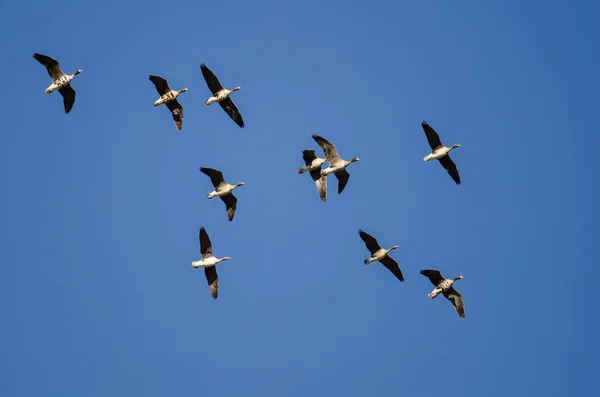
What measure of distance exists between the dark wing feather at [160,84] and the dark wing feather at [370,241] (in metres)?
13.3

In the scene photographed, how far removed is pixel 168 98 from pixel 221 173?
16.8 feet

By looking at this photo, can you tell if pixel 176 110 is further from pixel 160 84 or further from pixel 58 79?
pixel 58 79

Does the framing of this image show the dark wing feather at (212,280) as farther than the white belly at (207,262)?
Yes

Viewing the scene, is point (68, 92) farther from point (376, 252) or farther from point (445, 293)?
point (445, 293)

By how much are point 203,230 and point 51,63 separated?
12.1 meters

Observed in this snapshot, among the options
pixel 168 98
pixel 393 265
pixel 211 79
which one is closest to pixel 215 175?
pixel 168 98

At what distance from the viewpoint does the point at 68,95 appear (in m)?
49.5

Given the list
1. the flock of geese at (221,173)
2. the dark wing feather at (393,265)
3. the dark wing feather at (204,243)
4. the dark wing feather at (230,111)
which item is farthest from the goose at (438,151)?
the dark wing feather at (204,243)

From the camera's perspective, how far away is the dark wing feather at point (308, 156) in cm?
5122

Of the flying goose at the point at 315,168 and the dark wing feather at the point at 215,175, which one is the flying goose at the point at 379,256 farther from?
the dark wing feather at the point at 215,175

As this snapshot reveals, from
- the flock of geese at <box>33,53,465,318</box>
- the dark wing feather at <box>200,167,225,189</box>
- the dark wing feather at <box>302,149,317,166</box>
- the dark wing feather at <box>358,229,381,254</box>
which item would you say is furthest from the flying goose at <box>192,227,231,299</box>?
the dark wing feather at <box>358,229,381,254</box>

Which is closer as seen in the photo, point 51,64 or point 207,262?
point 51,64

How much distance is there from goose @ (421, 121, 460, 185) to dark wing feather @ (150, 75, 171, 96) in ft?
47.5

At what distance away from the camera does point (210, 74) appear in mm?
49906
